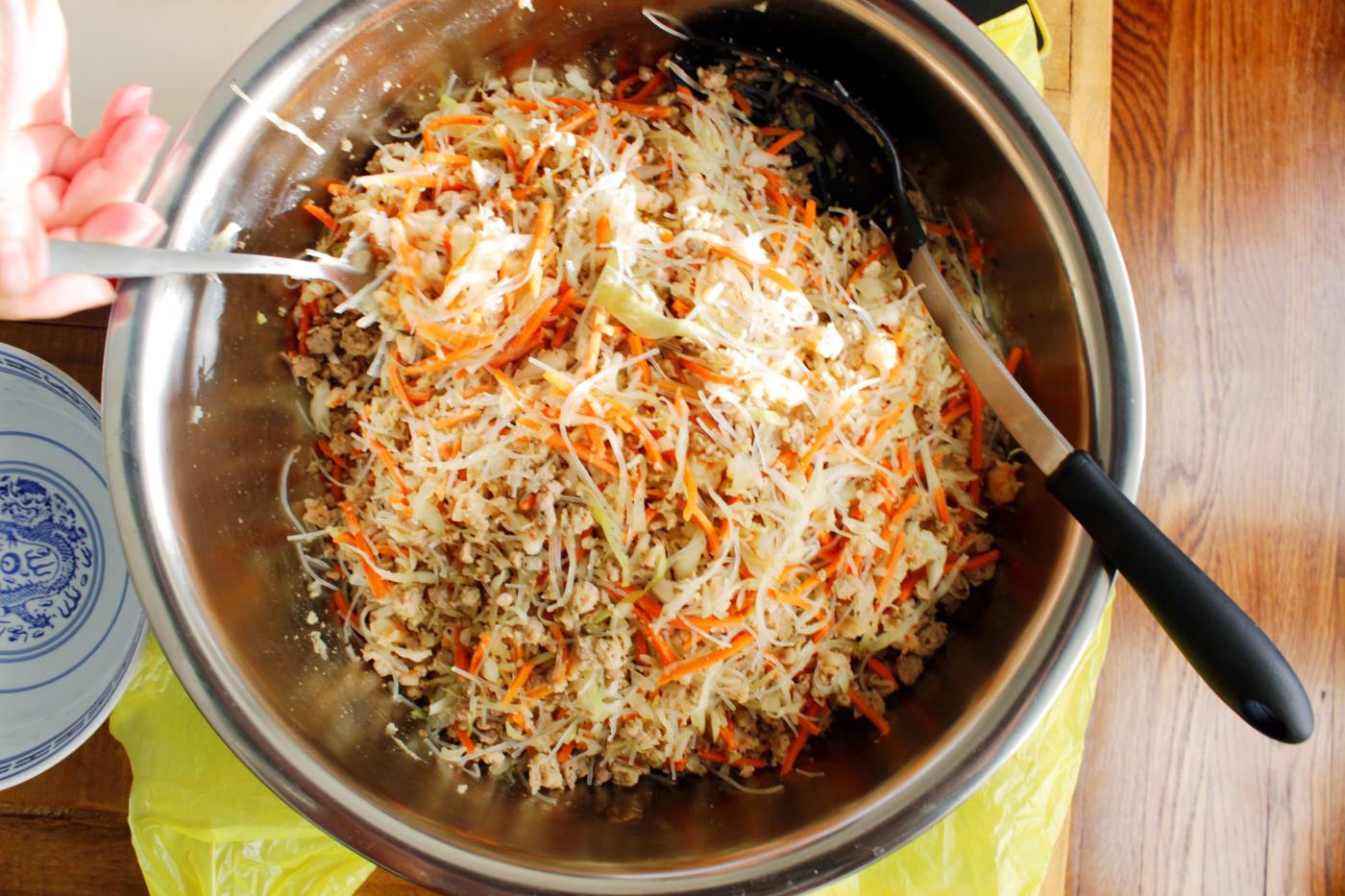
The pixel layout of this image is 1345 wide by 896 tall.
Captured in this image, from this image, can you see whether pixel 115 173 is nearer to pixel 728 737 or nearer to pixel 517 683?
pixel 517 683

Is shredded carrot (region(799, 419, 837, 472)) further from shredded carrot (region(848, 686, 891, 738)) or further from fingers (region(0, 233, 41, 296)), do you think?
fingers (region(0, 233, 41, 296))

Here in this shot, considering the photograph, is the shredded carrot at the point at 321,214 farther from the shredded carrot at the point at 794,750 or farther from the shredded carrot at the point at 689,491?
the shredded carrot at the point at 794,750

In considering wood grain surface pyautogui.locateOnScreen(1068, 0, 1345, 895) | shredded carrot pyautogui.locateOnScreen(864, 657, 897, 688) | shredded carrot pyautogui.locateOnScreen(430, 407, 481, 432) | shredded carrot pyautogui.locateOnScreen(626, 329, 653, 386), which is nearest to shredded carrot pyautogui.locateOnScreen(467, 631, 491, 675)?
shredded carrot pyautogui.locateOnScreen(430, 407, 481, 432)

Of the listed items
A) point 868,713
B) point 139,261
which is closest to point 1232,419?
point 868,713

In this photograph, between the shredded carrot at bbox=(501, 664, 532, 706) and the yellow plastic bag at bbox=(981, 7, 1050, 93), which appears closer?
the shredded carrot at bbox=(501, 664, 532, 706)

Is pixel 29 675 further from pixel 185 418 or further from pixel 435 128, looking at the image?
pixel 435 128

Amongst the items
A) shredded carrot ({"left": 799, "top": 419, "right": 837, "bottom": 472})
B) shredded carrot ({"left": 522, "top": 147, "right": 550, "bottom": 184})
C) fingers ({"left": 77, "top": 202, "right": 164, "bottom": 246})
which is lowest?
shredded carrot ({"left": 799, "top": 419, "right": 837, "bottom": 472})

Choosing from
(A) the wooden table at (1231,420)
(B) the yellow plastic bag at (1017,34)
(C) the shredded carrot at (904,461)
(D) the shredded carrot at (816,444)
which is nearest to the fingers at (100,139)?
(D) the shredded carrot at (816,444)
